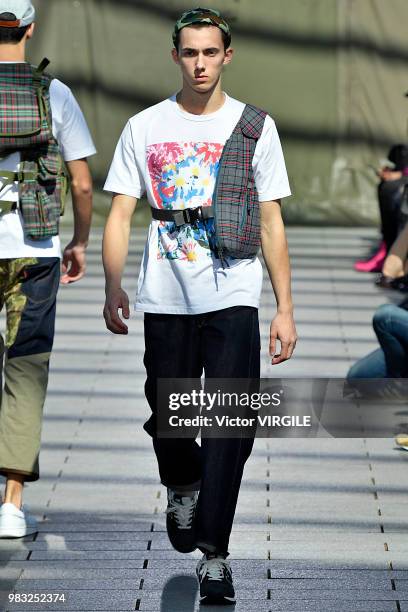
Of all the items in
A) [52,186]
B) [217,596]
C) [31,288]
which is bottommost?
[217,596]

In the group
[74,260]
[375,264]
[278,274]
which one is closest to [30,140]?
[74,260]

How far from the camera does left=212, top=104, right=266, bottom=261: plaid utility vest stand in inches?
161

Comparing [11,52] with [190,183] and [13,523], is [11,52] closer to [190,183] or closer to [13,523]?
[190,183]

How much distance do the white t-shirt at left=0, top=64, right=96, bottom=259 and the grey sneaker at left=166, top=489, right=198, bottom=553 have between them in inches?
40.0

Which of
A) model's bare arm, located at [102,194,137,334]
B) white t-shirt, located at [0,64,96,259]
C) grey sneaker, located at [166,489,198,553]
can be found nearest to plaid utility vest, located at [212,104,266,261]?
model's bare arm, located at [102,194,137,334]

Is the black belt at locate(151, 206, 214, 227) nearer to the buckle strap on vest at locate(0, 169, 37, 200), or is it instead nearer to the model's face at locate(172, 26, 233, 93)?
the model's face at locate(172, 26, 233, 93)

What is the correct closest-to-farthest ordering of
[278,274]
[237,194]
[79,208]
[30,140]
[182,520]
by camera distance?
[237,194]
[278,274]
[182,520]
[30,140]
[79,208]

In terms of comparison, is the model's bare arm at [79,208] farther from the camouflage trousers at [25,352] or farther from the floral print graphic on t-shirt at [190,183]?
the floral print graphic on t-shirt at [190,183]

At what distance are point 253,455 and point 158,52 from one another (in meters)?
7.26

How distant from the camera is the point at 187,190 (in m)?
4.13

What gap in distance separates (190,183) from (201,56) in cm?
38

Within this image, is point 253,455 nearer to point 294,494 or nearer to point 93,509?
point 294,494

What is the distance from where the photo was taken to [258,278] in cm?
422

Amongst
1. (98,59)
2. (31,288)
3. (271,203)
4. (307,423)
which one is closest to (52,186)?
(31,288)
